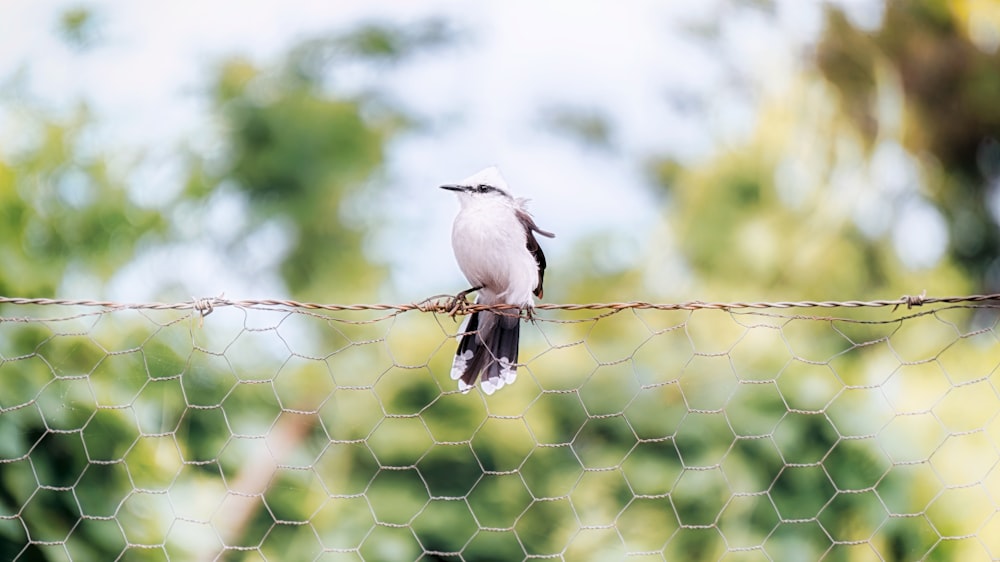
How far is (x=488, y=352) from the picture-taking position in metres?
1.91

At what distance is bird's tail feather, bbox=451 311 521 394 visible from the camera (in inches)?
74.2

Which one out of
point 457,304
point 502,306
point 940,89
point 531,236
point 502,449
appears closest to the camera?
point 502,306

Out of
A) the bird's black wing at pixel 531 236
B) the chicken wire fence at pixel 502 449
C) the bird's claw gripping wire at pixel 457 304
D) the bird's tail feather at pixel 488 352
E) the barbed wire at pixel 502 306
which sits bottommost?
the chicken wire fence at pixel 502 449

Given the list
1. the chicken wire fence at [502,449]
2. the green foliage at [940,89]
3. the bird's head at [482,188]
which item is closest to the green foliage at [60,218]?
the chicken wire fence at [502,449]

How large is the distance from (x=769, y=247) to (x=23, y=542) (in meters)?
3.00

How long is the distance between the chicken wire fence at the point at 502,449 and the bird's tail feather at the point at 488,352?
76 centimetres

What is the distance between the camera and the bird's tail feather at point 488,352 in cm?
189

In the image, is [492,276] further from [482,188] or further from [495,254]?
[482,188]

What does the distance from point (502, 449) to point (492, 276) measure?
167 cm

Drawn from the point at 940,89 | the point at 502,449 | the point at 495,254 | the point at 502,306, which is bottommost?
the point at 502,449

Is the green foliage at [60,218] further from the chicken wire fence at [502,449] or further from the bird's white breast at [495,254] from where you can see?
the bird's white breast at [495,254]

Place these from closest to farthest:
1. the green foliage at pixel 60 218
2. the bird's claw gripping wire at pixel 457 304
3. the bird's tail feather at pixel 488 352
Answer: the bird's claw gripping wire at pixel 457 304 < the bird's tail feather at pixel 488 352 < the green foliage at pixel 60 218

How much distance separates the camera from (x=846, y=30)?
5656mm

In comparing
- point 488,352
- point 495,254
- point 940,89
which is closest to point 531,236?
point 495,254
